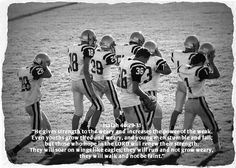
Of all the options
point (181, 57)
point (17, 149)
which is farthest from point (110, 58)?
point (17, 149)

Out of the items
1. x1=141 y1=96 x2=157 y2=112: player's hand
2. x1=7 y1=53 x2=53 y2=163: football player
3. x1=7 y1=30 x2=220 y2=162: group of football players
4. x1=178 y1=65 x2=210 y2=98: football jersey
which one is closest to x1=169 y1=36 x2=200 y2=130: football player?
x1=7 y1=30 x2=220 y2=162: group of football players

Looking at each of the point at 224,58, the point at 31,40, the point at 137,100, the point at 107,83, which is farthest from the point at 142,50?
the point at 31,40

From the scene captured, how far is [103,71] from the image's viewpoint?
8172 millimetres

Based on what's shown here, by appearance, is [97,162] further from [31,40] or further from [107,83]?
[31,40]

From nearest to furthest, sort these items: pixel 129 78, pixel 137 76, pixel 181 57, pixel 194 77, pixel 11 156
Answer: pixel 137 76, pixel 129 78, pixel 194 77, pixel 181 57, pixel 11 156

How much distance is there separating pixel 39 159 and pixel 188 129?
1.94 metres

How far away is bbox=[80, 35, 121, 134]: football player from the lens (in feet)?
26.4

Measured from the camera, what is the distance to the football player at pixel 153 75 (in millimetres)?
7656

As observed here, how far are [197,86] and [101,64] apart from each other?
1.45 m

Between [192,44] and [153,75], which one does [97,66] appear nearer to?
[153,75]

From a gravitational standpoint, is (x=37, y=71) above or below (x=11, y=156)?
above

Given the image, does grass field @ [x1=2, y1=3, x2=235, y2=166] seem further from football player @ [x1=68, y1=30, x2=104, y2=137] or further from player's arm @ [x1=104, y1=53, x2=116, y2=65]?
player's arm @ [x1=104, y1=53, x2=116, y2=65]

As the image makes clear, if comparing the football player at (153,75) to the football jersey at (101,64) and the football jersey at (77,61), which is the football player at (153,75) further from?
the football jersey at (77,61)

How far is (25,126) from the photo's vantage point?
27.7 feet
